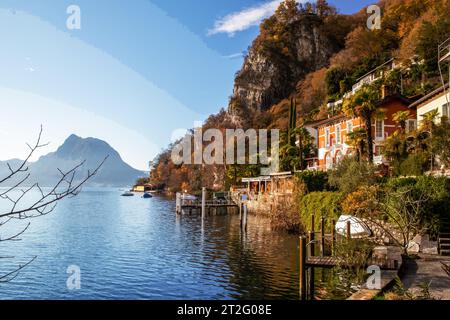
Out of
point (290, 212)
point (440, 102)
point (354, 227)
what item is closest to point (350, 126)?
point (440, 102)

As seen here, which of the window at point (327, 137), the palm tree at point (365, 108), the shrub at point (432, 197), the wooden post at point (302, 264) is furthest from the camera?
the window at point (327, 137)

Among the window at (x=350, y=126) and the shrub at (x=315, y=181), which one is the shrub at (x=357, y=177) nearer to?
the shrub at (x=315, y=181)

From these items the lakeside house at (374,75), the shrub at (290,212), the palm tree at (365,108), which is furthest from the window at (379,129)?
the lakeside house at (374,75)

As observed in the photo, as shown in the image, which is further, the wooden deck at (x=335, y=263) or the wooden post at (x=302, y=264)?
the wooden post at (x=302, y=264)

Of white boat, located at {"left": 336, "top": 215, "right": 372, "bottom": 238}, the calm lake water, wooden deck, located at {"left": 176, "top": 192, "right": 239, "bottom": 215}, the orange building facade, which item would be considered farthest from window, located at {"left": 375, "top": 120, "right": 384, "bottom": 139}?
wooden deck, located at {"left": 176, "top": 192, "right": 239, "bottom": 215}

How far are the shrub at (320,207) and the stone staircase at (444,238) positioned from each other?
27.8 ft

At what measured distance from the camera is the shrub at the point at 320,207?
92.1ft

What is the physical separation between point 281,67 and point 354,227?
10111 centimetres

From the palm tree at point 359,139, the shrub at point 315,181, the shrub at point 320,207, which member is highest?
the palm tree at point 359,139

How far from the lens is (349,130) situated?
146ft

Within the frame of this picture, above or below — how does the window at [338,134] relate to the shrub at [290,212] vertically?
above

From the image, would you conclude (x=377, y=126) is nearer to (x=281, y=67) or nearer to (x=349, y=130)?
(x=349, y=130)

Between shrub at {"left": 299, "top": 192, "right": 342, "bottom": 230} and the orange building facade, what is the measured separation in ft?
13.0
